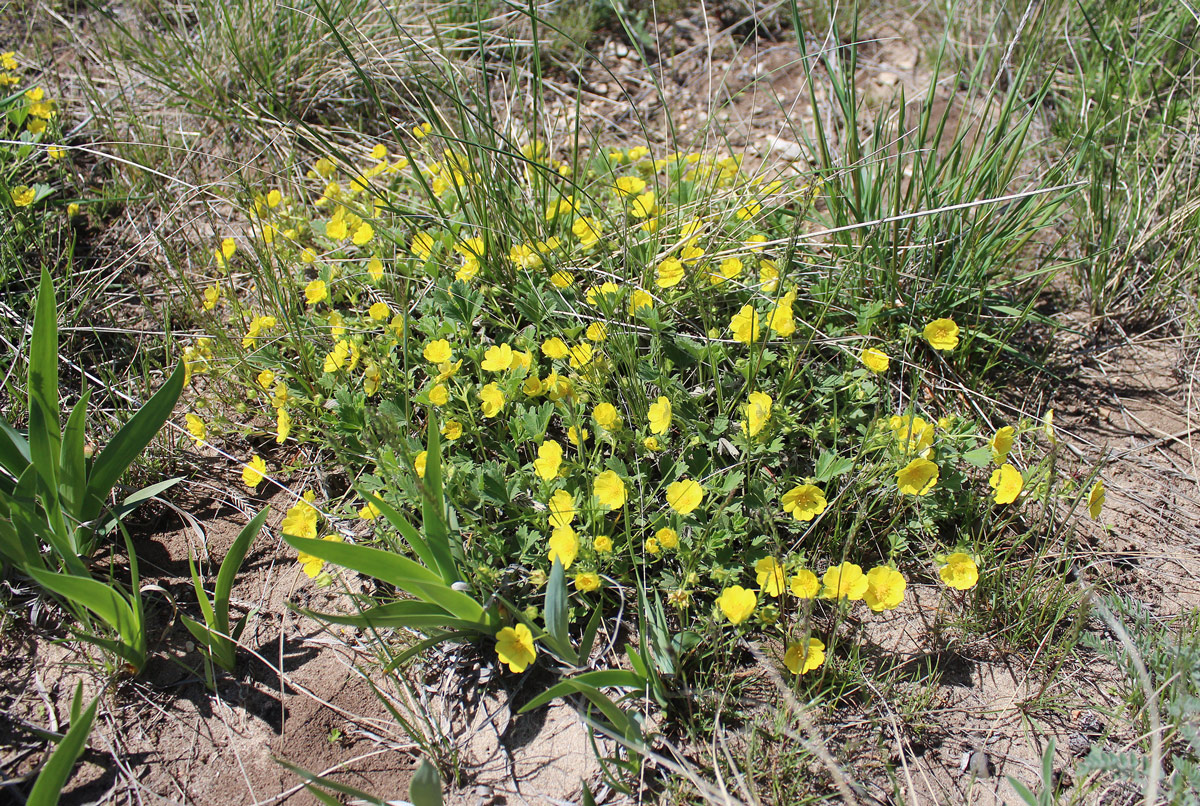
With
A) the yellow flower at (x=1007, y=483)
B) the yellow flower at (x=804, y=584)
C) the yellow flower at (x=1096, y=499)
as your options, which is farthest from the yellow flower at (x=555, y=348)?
the yellow flower at (x=1096, y=499)

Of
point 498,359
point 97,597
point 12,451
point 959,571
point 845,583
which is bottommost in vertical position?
point 959,571

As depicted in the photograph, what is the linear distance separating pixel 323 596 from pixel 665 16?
3368 millimetres

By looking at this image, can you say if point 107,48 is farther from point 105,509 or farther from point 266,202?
point 105,509

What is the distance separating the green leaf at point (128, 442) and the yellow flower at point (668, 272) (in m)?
1.30

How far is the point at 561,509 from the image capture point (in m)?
1.88

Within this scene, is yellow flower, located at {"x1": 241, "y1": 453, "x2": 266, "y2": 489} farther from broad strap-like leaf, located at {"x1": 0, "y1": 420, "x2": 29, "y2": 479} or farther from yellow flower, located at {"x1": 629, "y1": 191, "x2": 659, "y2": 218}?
yellow flower, located at {"x1": 629, "y1": 191, "x2": 659, "y2": 218}

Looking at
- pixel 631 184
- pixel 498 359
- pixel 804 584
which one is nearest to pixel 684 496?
pixel 804 584

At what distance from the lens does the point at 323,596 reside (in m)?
2.02

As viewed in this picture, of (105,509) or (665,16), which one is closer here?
(105,509)

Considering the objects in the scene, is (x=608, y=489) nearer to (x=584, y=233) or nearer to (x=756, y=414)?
(x=756, y=414)

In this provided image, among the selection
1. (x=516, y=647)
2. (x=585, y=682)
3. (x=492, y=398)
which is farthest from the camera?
(x=492, y=398)

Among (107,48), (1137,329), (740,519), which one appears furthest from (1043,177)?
(107,48)

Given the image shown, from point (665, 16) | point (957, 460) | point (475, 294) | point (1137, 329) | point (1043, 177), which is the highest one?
point (665, 16)

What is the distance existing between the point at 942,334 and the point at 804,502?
2.41 ft
